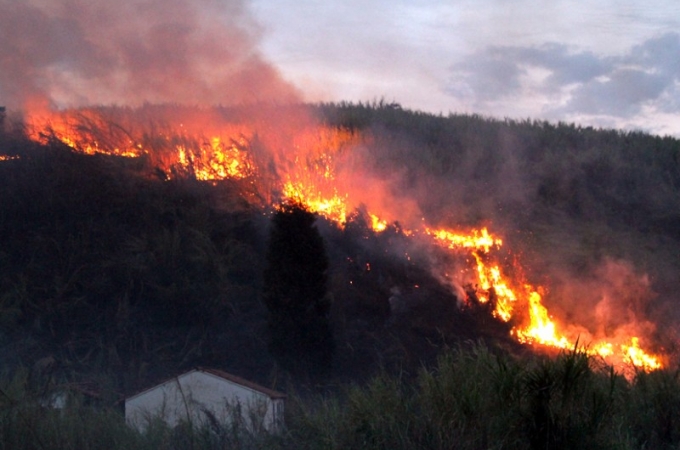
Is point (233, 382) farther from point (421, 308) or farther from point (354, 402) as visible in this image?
point (421, 308)

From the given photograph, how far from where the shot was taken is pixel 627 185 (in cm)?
1861

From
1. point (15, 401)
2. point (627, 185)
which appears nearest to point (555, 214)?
point (627, 185)

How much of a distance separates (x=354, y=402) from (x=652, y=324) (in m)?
7.95

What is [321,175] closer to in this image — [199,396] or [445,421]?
[199,396]

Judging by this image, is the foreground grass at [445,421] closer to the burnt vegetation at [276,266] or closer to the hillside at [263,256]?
the burnt vegetation at [276,266]

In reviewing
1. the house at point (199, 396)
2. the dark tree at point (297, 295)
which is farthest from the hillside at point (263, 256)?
the house at point (199, 396)

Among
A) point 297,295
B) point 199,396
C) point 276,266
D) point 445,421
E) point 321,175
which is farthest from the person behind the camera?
point 321,175

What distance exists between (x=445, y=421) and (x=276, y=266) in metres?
6.30

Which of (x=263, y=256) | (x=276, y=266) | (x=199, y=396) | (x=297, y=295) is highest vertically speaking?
(x=276, y=266)

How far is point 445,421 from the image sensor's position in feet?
20.4

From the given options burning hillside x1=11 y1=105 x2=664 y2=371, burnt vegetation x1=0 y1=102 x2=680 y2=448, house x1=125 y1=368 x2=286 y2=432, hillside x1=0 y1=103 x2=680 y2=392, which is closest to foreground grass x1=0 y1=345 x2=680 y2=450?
burnt vegetation x1=0 y1=102 x2=680 y2=448

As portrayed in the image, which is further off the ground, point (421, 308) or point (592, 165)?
point (592, 165)

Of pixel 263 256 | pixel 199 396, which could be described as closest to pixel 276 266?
pixel 263 256

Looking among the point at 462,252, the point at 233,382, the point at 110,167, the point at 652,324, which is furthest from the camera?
the point at 110,167
